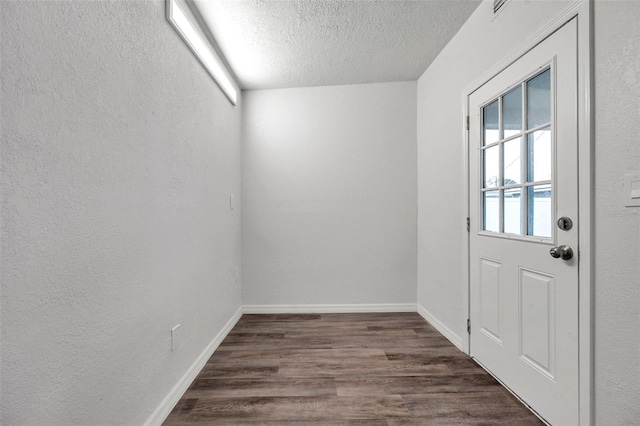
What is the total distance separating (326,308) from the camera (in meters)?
3.03

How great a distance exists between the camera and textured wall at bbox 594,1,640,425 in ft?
3.31

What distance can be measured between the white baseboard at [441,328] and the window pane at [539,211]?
3.84ft

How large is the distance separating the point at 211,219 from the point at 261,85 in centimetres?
168

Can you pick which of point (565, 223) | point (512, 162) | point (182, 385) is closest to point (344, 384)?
point (182, 385)

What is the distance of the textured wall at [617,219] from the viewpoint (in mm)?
1010

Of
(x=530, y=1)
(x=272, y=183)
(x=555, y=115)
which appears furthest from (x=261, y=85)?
(x=555, y=115)

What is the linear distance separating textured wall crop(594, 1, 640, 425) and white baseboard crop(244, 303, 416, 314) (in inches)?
74.7

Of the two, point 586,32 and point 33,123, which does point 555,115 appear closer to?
point 586,32

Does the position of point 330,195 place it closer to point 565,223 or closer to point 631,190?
point 565,223

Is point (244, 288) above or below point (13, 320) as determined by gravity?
below

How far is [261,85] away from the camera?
2.95m

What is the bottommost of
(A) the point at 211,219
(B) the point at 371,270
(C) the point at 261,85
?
(B) the point at 371,270

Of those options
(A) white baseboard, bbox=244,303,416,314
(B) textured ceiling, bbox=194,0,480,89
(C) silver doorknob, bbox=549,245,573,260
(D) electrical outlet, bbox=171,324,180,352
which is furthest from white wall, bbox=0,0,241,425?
(C) silver doorknob, bbox=549,245,573,260

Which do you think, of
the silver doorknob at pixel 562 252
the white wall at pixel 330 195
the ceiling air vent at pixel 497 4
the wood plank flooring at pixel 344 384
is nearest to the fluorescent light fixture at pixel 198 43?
the white wall at pixel 330 195
